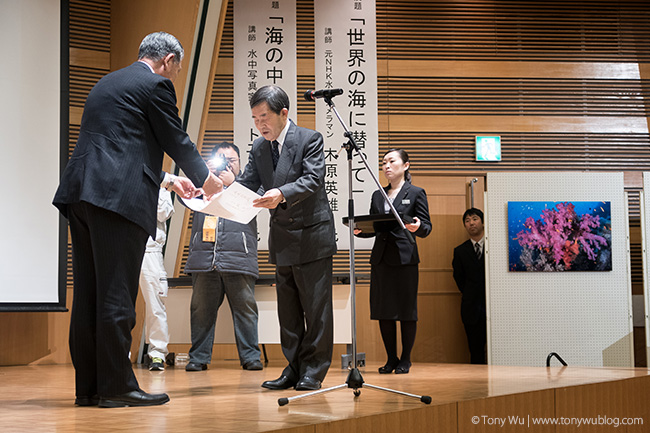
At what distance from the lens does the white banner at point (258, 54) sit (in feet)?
19.5

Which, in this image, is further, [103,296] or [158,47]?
[158,47]

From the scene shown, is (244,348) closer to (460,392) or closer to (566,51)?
(460,392)

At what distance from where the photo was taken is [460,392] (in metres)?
2.92

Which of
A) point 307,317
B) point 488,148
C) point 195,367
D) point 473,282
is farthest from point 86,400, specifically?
point 488,148

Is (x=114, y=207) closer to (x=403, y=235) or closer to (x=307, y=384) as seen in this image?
(x=307, y=384)

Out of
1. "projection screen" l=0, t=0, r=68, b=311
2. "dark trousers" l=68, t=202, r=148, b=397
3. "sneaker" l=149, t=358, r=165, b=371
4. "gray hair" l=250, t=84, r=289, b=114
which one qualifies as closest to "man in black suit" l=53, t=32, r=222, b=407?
"dark trousers" l=68, t=202, r=148, b=397

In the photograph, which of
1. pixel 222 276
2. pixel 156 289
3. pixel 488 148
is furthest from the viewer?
pixel 488 148

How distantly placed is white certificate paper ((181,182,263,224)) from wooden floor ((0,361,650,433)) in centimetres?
75

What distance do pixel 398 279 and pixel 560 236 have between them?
2176 mm

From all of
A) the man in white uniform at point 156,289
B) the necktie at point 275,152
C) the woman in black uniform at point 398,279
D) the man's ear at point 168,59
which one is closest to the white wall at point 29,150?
the man in white uniform at point 156,289

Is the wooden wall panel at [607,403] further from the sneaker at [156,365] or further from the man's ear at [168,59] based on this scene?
the sneaker at [156,365]

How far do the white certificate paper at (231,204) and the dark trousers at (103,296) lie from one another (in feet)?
1.05

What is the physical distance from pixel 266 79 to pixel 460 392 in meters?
3.80

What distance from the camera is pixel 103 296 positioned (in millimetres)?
2457
